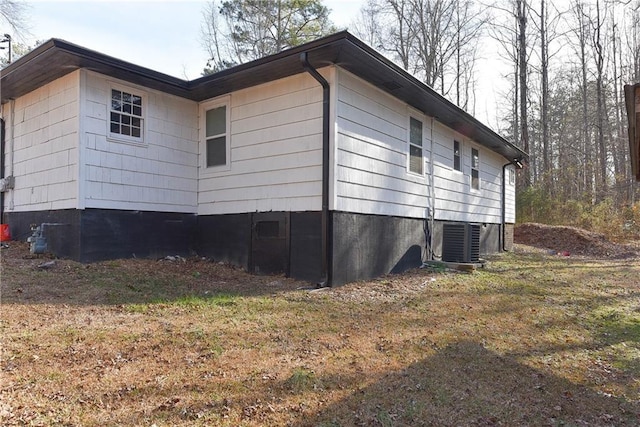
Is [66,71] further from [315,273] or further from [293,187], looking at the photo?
[315,273]

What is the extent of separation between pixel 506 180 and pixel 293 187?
10.4 m

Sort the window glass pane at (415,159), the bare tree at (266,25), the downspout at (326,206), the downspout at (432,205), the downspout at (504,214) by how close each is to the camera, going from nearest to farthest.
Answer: the downspout at (326,206) < the window glass pane at (415,159) < the downspout at (432,205) < the downspout at (504,214) < the bare tree at (266,25)

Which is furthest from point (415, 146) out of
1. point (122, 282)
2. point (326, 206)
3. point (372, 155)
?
point (122, 282)

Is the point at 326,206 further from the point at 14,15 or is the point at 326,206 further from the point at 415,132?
the point at 14,15

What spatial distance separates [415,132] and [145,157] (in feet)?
17.2

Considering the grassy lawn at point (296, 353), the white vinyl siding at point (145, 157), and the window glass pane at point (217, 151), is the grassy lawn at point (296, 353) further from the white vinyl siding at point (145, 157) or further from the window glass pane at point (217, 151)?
the window glass pane at point (217, 151)

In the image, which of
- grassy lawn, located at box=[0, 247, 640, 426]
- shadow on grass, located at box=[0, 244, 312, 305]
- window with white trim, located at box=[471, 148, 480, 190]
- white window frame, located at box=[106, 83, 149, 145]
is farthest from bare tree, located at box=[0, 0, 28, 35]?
window with white trim, located at box=[471, 148, 480, 190]

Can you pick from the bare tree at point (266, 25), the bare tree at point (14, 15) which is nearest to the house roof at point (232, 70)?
the bare tree at point (14, 15)

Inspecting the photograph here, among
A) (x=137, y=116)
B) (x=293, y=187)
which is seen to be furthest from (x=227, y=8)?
(x=293, y=187)

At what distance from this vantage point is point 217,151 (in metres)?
7.87

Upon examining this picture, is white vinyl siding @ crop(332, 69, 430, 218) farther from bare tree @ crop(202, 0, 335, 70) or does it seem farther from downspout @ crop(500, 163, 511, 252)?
bare tree @ crop(202, 0, 335, 70)

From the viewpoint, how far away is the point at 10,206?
320 inches

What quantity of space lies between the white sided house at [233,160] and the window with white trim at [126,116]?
0.02 metres

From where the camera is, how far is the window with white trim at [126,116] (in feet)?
22.7
